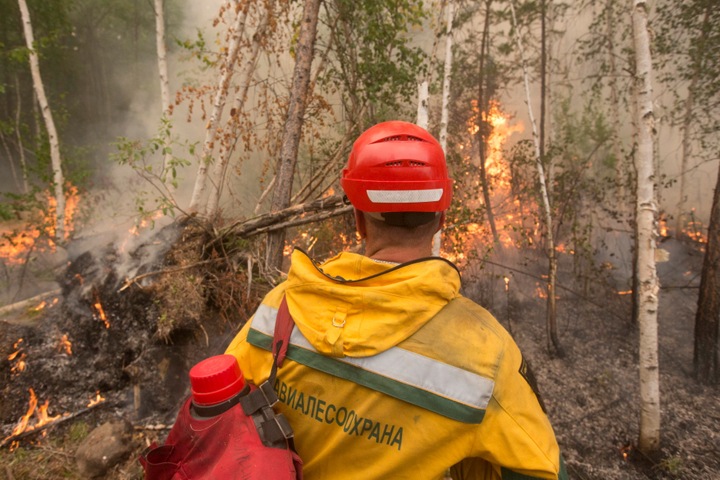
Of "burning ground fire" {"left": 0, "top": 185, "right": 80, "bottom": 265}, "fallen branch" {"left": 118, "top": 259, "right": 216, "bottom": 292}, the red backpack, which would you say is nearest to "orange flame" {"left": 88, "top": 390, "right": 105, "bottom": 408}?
"fallen branch" {"left": 118, "top": 259, "right": 216, "bottom": 292}

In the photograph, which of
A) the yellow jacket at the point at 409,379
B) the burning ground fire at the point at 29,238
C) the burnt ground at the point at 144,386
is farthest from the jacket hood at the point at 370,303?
the burning ground fire at the point at 29,238

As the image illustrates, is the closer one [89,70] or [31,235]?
[31,235]

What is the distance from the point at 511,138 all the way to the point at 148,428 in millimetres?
18849

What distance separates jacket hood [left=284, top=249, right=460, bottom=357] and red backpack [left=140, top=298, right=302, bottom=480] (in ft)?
0.53

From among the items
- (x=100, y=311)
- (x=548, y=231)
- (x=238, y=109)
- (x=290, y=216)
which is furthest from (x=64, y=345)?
(x=548, y=231)

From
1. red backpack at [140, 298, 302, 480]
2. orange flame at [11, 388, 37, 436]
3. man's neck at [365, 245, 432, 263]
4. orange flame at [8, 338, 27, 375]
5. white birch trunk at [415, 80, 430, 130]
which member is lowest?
orange flame at [11, 388, 37, 436]

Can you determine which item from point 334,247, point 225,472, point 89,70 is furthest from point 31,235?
point 225,472

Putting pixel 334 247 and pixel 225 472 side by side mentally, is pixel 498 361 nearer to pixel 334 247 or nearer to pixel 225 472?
pixel 225 472

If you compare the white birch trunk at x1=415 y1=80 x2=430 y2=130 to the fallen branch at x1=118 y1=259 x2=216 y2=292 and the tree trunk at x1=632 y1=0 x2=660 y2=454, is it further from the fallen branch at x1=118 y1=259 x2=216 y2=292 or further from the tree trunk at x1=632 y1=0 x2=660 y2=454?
the fallen branch at x1=118 y1=259 x2=216 y2=292

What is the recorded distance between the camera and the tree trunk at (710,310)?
213 inches

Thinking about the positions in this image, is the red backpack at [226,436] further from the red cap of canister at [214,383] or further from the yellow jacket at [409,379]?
the yellow jacket at [409,379]

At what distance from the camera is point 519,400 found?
1.06m

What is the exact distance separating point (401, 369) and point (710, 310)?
738 centimetres

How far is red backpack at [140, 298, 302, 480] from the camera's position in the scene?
3.22 ft
